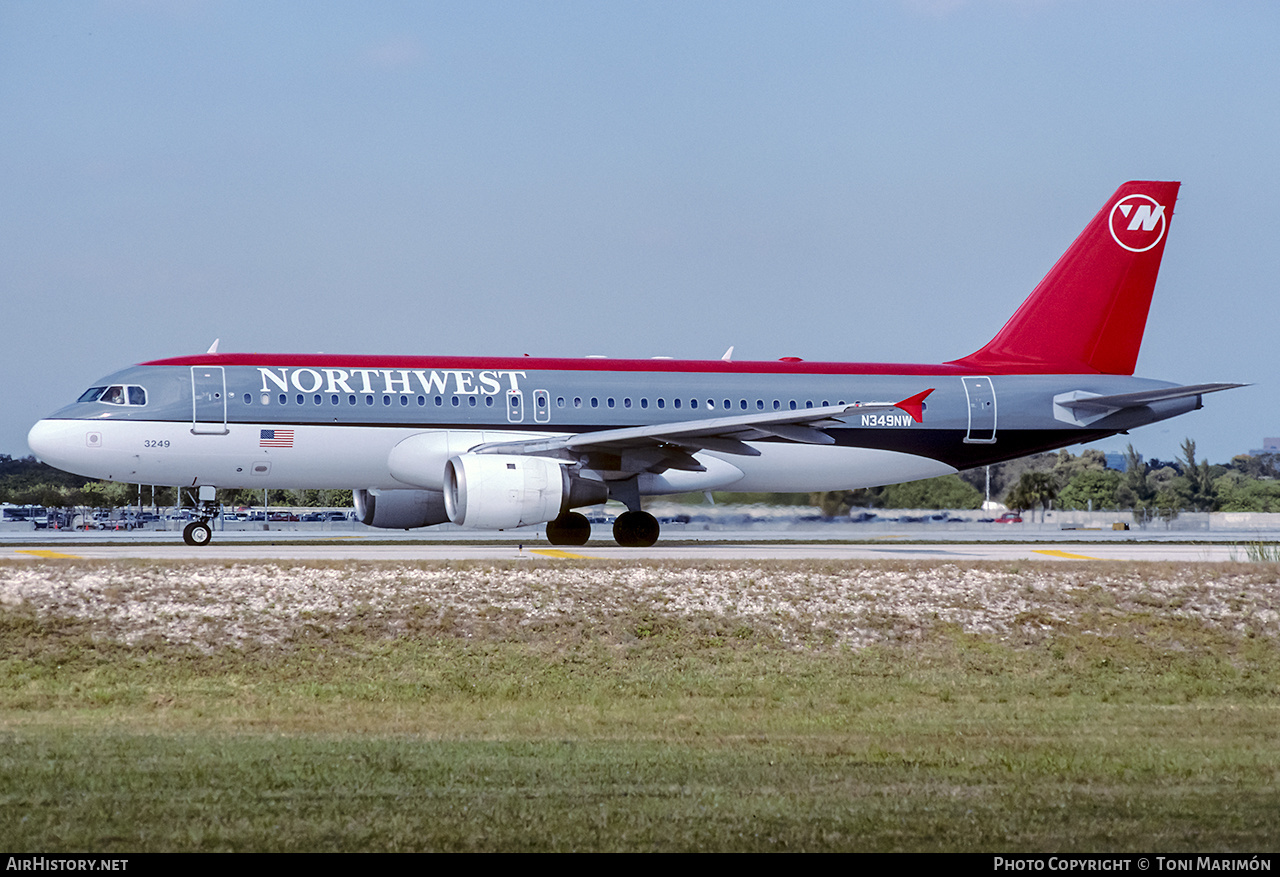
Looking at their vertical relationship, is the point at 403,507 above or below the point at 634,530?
above

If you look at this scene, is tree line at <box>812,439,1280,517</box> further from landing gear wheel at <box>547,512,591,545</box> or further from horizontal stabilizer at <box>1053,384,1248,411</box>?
landing gear wheel at <box>547,512,591,545</box>

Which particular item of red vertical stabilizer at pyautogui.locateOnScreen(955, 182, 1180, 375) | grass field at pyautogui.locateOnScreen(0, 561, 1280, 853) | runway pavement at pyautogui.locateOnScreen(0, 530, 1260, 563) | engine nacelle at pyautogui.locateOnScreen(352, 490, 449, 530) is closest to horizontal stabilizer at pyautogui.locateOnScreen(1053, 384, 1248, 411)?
red vertical stabilizer at pyautogui.locateOnScreen(955, 182, 1180, 375)

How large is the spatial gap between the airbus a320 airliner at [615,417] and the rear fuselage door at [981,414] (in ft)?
0.15

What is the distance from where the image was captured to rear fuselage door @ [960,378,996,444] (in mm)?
31125

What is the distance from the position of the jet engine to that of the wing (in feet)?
3.46

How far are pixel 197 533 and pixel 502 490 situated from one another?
7.00 metres

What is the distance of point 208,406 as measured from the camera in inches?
1053

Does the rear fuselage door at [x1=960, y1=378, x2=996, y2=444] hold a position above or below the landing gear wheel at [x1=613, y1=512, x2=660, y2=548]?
above

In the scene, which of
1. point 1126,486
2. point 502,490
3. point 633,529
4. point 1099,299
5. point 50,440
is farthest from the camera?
point 1126,486

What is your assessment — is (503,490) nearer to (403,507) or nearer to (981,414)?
(403,507)

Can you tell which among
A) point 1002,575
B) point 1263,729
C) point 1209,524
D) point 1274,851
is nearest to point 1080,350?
point 1002,575

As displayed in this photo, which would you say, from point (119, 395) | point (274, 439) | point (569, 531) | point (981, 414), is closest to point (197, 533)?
point (274, 439)

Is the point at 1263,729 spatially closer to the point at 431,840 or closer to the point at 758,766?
the point at 758,766

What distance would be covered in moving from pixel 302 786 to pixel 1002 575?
14.0 metres
